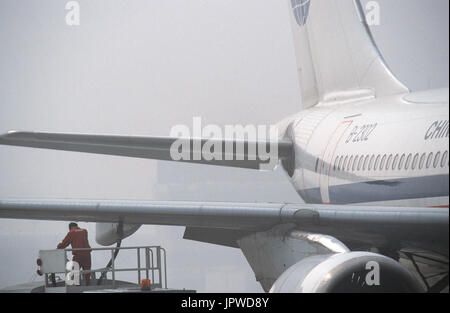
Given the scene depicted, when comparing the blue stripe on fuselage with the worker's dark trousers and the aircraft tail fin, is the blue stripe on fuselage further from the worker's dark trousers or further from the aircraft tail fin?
the worker's dark trousers

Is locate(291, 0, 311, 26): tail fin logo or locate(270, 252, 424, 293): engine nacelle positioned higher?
locate(291, 0, 311, 26): tail fin logo

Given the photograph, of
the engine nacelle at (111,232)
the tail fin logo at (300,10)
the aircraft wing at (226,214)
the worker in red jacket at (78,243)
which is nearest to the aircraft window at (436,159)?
the aircraft wing at (226,214)

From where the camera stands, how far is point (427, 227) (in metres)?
7.79

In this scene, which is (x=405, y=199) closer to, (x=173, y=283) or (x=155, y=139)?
(x=155, y=139)

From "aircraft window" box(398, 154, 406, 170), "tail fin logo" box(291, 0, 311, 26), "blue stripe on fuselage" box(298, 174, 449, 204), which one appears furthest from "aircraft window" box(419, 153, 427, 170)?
"tail fin logo" box(291, 0, 311, 26)

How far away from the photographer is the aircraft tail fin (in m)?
16.3

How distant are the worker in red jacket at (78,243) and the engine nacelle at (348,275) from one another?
4765 millimetres

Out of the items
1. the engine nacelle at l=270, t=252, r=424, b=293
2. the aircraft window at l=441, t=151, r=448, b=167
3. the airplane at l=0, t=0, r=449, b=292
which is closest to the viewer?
the engine nacelle at l=270, t=252, r=424, b=293

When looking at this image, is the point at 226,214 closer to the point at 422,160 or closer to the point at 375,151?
the point at 422,160

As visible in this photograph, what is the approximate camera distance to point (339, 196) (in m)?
13.7

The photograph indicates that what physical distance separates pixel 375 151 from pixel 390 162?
0.99 meters

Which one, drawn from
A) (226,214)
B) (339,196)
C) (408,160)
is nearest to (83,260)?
(226,214)
